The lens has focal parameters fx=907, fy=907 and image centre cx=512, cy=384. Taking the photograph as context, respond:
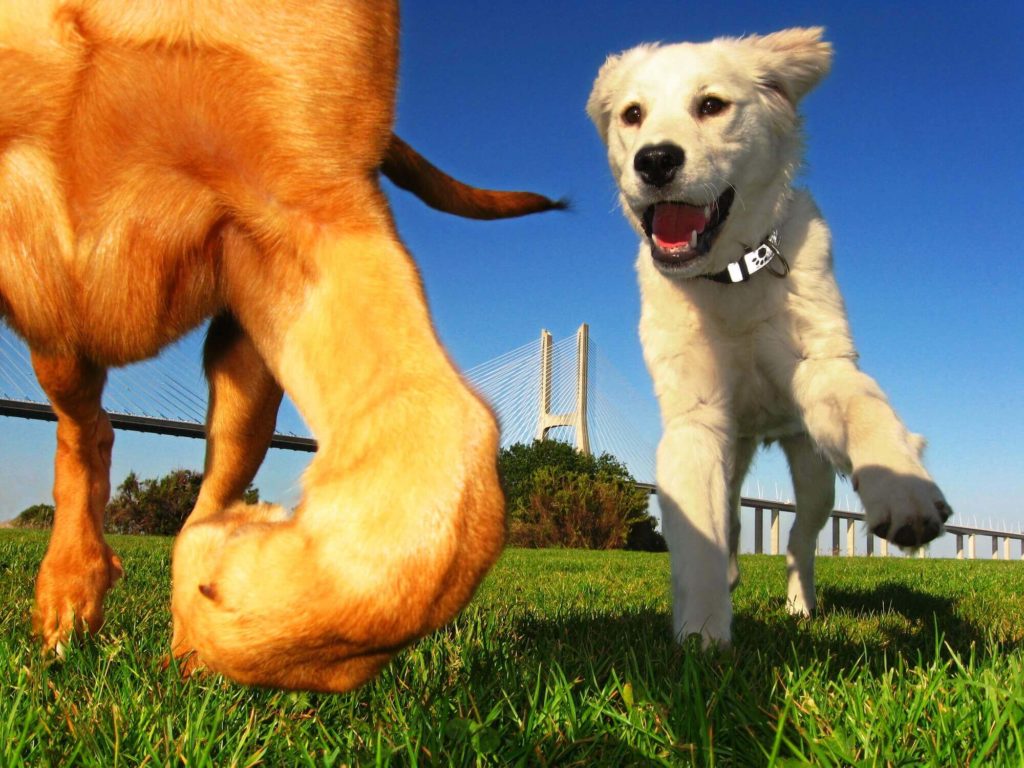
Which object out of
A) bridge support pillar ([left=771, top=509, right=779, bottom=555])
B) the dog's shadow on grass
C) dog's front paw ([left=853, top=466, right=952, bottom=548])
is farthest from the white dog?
bridge support pillar ([left=771, top=509, right=779, bottom=555])

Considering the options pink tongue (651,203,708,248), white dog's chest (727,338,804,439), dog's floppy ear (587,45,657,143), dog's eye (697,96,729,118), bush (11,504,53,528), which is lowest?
bush (11,504,53,528)

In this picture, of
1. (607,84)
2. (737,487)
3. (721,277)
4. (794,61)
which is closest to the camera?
(721,277)

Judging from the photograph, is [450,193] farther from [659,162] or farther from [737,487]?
[737,487]

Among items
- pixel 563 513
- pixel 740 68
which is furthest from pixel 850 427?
pixel 563 513

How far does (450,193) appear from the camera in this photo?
10.3 feet

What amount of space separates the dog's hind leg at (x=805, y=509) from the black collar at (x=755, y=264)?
132 cm

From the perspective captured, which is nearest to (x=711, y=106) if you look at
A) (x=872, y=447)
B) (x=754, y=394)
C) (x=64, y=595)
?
(x=754, y=394)

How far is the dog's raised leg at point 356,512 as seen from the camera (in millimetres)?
1208

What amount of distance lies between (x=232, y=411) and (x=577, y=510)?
60.7ft

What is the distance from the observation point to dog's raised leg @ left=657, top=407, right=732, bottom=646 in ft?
10.5

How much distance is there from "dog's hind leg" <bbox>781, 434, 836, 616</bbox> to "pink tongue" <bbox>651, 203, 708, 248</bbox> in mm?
1612

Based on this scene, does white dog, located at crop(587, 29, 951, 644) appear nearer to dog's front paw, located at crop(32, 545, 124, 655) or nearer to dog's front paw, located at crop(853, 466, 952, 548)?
dog's front paw, located at crop(853, 466, 952, 548)

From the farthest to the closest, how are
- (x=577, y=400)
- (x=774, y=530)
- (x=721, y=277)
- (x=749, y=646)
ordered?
1. (x=577, y=400)
2. (x=774, y=530)
3. (x=721, y=277)
4. (x=749, y=646)

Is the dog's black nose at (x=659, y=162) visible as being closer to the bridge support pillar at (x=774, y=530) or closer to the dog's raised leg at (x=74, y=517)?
the dog's raised leg at (x=74, y=517)
